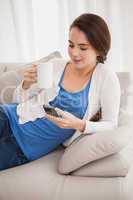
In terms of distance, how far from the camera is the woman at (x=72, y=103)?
5.40 feet

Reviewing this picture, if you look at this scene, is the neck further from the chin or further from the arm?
the arm

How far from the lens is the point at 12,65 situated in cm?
221

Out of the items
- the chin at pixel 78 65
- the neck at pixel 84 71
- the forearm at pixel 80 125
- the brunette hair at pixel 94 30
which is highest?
the brunette hair at pixel 94 30

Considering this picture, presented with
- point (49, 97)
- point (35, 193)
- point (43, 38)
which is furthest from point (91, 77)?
point (43, 38)

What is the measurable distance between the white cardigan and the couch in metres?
0.23

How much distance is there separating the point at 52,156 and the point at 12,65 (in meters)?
0.75

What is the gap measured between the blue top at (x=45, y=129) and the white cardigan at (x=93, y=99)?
28 mm

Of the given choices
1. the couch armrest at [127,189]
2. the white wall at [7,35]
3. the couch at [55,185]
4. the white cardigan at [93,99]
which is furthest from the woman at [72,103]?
the white wall at [7,35]

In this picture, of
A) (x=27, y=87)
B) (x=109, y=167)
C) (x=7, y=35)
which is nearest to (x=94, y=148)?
(x=109, y=167)

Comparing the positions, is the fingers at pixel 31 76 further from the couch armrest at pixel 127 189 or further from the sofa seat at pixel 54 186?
the couch armrest at pixel 127 189

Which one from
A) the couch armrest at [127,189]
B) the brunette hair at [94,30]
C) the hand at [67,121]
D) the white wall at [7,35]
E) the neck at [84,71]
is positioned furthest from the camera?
the white wall at [7,35]

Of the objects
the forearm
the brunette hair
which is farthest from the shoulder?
the forearm

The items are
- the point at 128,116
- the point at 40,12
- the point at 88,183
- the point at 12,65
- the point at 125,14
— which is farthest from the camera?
the point at 40,12

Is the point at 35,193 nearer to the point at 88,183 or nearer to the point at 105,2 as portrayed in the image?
the point at 88,183
